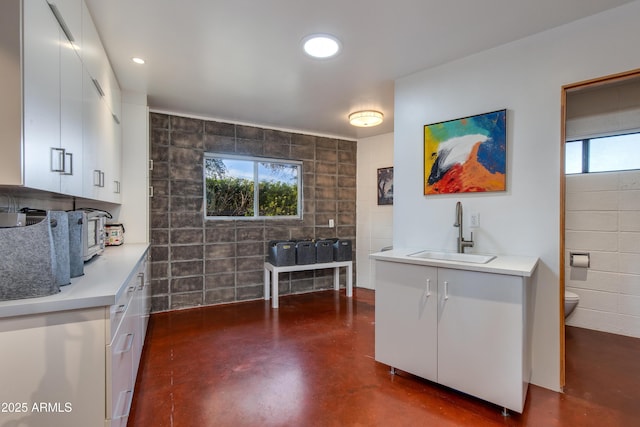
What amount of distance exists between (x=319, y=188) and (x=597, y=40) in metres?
3.39

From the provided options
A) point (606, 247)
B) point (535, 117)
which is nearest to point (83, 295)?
point (535, 117)

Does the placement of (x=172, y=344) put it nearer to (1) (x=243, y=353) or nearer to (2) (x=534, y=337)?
(1) (x=243, y=353)

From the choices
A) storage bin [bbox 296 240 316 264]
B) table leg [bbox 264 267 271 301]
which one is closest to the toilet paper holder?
storage bin [bbox 296 240 316 264]

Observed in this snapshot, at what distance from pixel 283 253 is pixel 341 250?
0.91 metres

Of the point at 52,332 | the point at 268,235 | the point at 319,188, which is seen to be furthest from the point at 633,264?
the point at 52,332

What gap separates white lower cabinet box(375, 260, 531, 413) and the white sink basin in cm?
23

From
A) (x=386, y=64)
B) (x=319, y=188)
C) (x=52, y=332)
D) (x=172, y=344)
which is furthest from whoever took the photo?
(x=319, y=188)

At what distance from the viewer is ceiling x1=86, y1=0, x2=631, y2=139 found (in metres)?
1.83

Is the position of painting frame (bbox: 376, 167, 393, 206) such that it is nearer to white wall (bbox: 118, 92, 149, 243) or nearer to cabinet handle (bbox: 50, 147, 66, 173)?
white wall (bbox: 118, 92, 149, 243)

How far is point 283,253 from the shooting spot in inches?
157

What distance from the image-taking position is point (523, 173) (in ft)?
7.04

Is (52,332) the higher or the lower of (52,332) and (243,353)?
the higher

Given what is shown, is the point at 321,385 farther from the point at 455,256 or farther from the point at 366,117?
the point at 366,117

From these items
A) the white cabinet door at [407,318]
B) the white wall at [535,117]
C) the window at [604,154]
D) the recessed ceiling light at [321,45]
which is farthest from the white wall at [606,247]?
the recessed ceiling light at [321,45]
